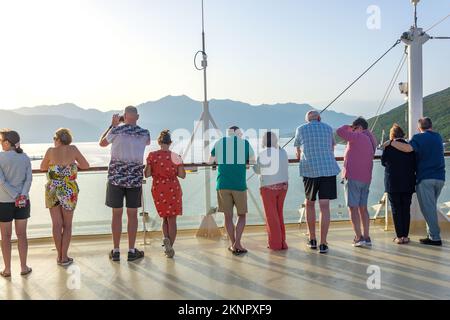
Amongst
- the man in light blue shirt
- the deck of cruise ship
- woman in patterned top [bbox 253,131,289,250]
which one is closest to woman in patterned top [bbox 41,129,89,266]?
the deck of cruise ship

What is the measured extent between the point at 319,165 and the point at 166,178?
1.51 meters

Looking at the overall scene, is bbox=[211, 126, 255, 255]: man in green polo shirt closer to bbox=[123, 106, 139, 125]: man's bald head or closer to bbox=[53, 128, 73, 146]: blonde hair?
bbox=[123, 106, 139, 125]: man's bald head

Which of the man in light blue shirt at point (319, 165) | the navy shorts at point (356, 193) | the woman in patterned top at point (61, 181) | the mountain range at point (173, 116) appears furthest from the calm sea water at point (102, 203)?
the mountain range at point (173, 116)

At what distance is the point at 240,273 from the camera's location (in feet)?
12.3

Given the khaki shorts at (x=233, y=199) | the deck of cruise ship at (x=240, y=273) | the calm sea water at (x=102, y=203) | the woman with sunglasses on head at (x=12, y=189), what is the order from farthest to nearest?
the calm sea water at (x=102, y=203) → the khaki shorts at (x=233, y=199) → the woman with sunglasses on head at (x=12, y=189) → the deck of cruise ship at (x=240, y=273)

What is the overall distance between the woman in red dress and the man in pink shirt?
1730 mm

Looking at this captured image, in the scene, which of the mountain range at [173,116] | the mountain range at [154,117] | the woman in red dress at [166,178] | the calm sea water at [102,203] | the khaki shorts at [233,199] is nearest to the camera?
the woman in red dress at [166,178]

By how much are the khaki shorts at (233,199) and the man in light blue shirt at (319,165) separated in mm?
646

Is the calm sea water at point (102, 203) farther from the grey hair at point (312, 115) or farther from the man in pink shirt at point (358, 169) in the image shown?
the grey hair at point (312, 115)

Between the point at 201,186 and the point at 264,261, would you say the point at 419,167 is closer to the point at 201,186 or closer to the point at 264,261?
the point at 264,261

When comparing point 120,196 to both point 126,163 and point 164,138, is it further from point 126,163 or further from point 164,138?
point 164,138

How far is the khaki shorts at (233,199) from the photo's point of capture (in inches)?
174

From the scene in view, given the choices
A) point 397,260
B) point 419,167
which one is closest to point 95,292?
point 397,260

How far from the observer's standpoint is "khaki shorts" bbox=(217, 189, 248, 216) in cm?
442
